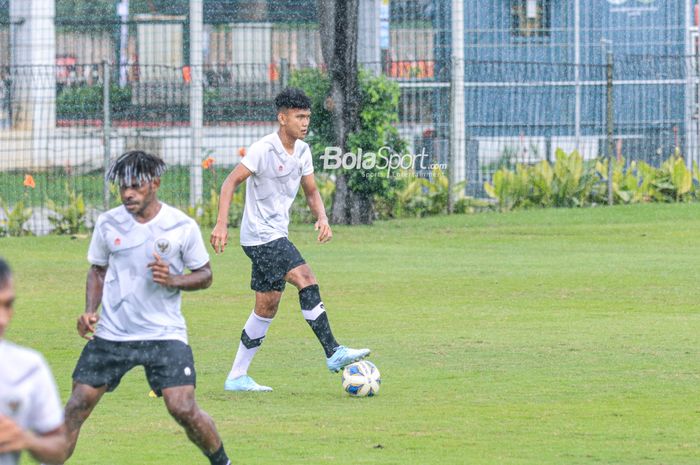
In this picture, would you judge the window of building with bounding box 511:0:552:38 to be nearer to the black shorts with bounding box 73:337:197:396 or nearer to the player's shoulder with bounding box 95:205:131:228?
the player's shoulder with bounding box 95:205:131:228

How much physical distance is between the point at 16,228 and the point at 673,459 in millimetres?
16419

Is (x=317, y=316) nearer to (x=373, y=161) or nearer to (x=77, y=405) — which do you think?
(x=77, y=405)

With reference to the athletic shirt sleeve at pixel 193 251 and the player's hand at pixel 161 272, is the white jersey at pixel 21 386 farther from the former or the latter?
the athletic shirt sleeve at pixel 193 251

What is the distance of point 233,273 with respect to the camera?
17.5m

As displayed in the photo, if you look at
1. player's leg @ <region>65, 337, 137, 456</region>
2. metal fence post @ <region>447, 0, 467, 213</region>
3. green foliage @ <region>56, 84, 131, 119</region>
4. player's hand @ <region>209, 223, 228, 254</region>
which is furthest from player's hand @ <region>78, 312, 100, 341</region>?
metal fence post @ <region>447, 0, 467, 213</region>

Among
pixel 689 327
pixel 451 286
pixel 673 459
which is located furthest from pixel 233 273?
pixel 673 459

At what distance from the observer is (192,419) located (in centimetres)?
686

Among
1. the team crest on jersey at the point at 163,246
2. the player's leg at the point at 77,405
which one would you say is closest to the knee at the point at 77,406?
the player's leg at the point at 77,405

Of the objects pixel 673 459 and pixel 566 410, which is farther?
pixel 566 410

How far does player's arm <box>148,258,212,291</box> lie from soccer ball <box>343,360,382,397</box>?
2.72 meters

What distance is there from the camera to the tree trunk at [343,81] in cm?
2384

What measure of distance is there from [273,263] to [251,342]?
0.53m

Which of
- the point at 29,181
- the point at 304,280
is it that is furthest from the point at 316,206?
the point at 29,181

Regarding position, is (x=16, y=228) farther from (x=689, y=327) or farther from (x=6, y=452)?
(x=6, y=452)
